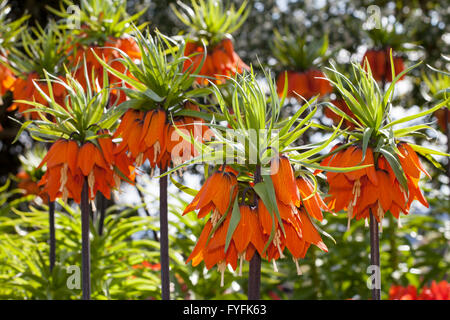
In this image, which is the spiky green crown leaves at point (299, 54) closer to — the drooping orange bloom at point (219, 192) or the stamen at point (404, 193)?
the stamen at point (404, 193)

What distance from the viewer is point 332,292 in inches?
125

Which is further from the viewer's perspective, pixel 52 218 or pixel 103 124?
pixel 52 218

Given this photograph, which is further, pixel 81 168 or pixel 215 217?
pixel 81 168

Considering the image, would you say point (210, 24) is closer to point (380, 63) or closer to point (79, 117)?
point (79, 117)

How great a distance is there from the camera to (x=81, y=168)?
1.82 meters

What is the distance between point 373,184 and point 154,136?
0.67m

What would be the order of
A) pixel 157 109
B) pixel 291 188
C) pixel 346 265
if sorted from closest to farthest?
pixel 291 188, pixel 157 109, pixel 346 265

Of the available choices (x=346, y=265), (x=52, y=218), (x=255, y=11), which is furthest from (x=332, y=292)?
(x=255, y=11)

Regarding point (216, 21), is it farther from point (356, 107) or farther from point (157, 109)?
point (356, 107)

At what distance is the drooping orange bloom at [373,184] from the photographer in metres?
1.58

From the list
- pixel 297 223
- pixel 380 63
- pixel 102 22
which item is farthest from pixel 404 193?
pixel 380 63

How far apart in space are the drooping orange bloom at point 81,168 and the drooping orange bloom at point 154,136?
0.07 meters

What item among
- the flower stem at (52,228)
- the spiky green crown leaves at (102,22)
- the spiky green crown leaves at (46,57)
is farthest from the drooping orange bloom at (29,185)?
the spiky green crown leaves at (102,22)
